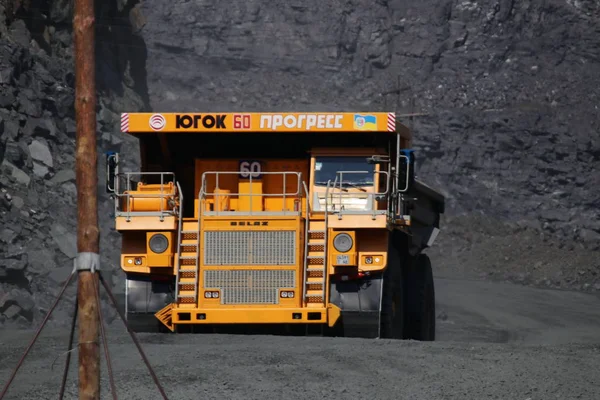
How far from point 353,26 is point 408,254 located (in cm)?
4713

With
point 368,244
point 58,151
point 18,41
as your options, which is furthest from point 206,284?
point 18,41

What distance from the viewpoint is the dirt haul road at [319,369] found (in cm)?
1188

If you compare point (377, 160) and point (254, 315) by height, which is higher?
point (377, 160)

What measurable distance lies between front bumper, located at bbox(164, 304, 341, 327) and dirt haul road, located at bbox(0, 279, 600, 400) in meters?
0.30

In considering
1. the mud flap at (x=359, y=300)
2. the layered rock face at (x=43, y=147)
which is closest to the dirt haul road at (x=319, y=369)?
the mud flap at (x=359, y=300)

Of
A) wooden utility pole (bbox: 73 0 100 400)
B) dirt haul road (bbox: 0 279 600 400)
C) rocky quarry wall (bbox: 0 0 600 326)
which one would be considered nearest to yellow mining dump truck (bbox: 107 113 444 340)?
dirt haul road (bbox: 0 279 600 400)

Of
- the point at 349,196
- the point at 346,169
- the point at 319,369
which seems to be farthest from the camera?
the point at 346,169

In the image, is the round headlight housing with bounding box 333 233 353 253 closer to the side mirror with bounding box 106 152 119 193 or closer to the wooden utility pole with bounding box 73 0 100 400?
the side mirror with bounding box 106 152 119 193

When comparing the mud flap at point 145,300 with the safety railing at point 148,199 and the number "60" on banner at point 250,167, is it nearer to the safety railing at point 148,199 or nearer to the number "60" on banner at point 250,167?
the safety railing at point 148,199

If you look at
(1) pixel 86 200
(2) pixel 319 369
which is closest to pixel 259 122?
(2) pixel 319 369

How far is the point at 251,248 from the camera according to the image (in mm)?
16000

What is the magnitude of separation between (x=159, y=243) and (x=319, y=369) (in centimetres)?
408

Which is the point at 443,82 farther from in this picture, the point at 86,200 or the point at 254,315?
the point at 86,200

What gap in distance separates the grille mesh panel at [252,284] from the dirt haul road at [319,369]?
1.98ft
